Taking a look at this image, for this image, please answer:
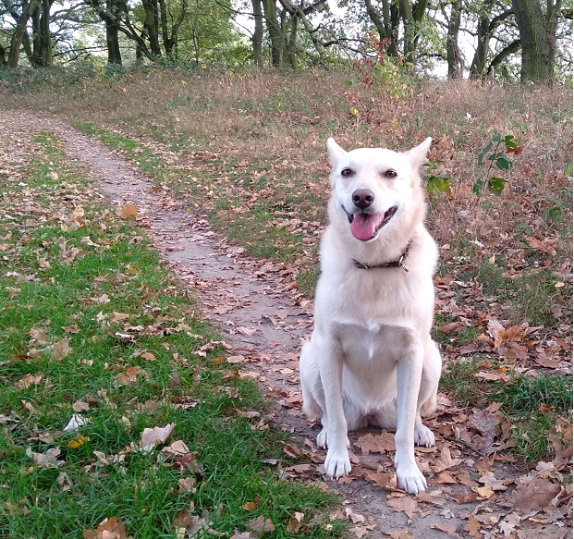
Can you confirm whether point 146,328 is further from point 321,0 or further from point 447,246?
point 321,0

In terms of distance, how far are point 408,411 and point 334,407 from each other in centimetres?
42

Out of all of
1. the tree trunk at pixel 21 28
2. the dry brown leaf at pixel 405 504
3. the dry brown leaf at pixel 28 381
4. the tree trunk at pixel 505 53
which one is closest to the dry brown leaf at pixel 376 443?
the dry brown leaf at pixel 405 504

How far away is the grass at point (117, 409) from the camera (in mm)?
2436

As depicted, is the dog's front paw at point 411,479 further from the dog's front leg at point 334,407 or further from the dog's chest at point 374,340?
the dog's chest at point 374,340

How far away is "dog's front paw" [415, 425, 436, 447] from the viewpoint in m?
3.17

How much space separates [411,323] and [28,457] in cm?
217

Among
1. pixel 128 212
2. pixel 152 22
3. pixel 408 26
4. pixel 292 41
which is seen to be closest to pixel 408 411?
pixel 128 212

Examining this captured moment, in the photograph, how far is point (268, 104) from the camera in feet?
→ 46.6

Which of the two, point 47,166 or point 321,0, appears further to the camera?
point 321,0

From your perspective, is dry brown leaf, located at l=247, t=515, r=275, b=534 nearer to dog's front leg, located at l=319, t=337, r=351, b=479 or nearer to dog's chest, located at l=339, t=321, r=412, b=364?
dog's front leg, located at l=319, t=337, r=351, b=479

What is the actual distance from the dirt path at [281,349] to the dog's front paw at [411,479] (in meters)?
0.05

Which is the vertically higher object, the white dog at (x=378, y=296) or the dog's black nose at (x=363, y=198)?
the dog's black nose at (x=363, y=198)

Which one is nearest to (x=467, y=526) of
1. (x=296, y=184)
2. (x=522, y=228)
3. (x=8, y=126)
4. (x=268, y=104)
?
(x=522, y=228)

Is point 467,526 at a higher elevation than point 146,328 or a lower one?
lower
